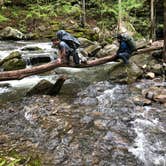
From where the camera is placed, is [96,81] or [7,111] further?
[96,81]

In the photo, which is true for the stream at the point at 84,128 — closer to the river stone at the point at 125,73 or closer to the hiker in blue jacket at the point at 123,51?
the river stone at the point at 125,73

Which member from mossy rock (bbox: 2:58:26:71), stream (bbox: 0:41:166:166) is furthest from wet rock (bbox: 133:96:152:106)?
mossy rock (bbox: 2:58:26:71)

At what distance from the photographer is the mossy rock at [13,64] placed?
13.8 metres

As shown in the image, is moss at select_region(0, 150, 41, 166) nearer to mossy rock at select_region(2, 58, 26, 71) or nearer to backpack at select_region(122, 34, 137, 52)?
backpack at select_region(122, 34, 137, 52)

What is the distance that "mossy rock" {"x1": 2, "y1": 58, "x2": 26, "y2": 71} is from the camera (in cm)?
1376

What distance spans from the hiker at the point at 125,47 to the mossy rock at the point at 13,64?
200 inches

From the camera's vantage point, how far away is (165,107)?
30.2ft

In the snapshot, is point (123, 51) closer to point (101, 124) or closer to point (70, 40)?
point (70, 40)

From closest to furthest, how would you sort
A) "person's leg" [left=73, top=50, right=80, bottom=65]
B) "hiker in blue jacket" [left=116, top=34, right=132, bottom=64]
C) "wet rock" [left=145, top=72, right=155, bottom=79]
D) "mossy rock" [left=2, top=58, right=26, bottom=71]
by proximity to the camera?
"person's leg" [left=73, top=50, right=80, bottom=65] → "hiker in blue jacket" [left=116, top=34, right=132, bottom=64] → "wet rock" [left=145, top=72, right=155, bottom=79] → "mossy rock" [left=2, top=58, right=26, bottom=71]

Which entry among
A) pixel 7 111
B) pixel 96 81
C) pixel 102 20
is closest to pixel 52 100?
pixel 7 111

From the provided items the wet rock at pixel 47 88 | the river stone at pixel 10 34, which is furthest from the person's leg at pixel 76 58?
the river stone at pixel 10 34

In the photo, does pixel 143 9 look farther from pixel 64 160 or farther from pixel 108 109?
pixel 64 160

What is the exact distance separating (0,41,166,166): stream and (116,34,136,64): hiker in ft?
4.55

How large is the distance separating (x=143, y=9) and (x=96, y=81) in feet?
59.0
